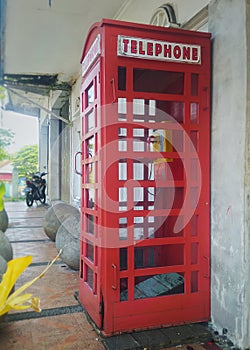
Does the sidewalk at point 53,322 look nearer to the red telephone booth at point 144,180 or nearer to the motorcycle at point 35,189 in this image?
the red telephone booth at point 144,180

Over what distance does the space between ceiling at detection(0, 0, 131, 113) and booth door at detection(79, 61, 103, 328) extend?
239 centimetres

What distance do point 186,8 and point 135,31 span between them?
885 millimetres

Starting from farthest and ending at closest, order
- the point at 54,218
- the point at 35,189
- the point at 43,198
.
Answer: the point at 43,198
the point at 35,189
the point at 54,218

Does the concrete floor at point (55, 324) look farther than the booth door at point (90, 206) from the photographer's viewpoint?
No

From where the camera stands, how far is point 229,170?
2.29 meters

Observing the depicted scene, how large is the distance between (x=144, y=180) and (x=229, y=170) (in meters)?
0.62

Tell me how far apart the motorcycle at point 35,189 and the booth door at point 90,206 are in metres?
8.65

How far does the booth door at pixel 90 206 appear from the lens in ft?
8.18

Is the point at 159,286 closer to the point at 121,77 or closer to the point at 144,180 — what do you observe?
the point at 144,180

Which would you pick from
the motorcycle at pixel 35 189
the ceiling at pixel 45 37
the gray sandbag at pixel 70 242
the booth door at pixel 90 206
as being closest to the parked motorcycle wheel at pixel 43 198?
the motorcycle at pixel 35 189

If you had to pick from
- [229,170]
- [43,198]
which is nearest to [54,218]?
[229,170]

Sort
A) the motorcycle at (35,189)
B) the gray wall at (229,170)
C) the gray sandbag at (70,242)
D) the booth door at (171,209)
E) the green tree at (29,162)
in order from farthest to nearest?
1. the green tree at (29,162)
2. the motorcycle at (35,189)
3. the gray sandbag at (70,242)
4. the booth door at (171,209)
5. the gray wall at (229,170)

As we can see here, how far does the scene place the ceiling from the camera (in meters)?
4.83

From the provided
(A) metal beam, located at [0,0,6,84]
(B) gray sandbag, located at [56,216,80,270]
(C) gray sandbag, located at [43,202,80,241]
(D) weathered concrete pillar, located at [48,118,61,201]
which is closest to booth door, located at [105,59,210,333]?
(B) gray sandbag, located at [56,216,80,270]
